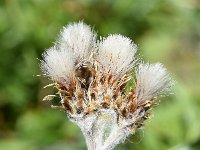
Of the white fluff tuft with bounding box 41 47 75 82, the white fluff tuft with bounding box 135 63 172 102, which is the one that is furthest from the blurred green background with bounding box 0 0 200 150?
the white fluff tuft with bounding box 41 47 75 82

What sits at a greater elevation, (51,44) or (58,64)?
(51,44)

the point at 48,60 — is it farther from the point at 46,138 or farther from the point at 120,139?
the point at 46,138

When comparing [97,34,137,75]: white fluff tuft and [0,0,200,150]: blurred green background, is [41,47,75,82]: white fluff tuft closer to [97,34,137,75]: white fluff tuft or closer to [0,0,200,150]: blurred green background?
[97,34,137,75]: white fluff tuft

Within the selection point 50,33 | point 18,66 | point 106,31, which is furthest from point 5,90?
point 106,31

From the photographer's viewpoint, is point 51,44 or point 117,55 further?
point 51,44

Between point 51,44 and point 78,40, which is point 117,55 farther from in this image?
point 51,44

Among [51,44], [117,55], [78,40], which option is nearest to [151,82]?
[117,55]
